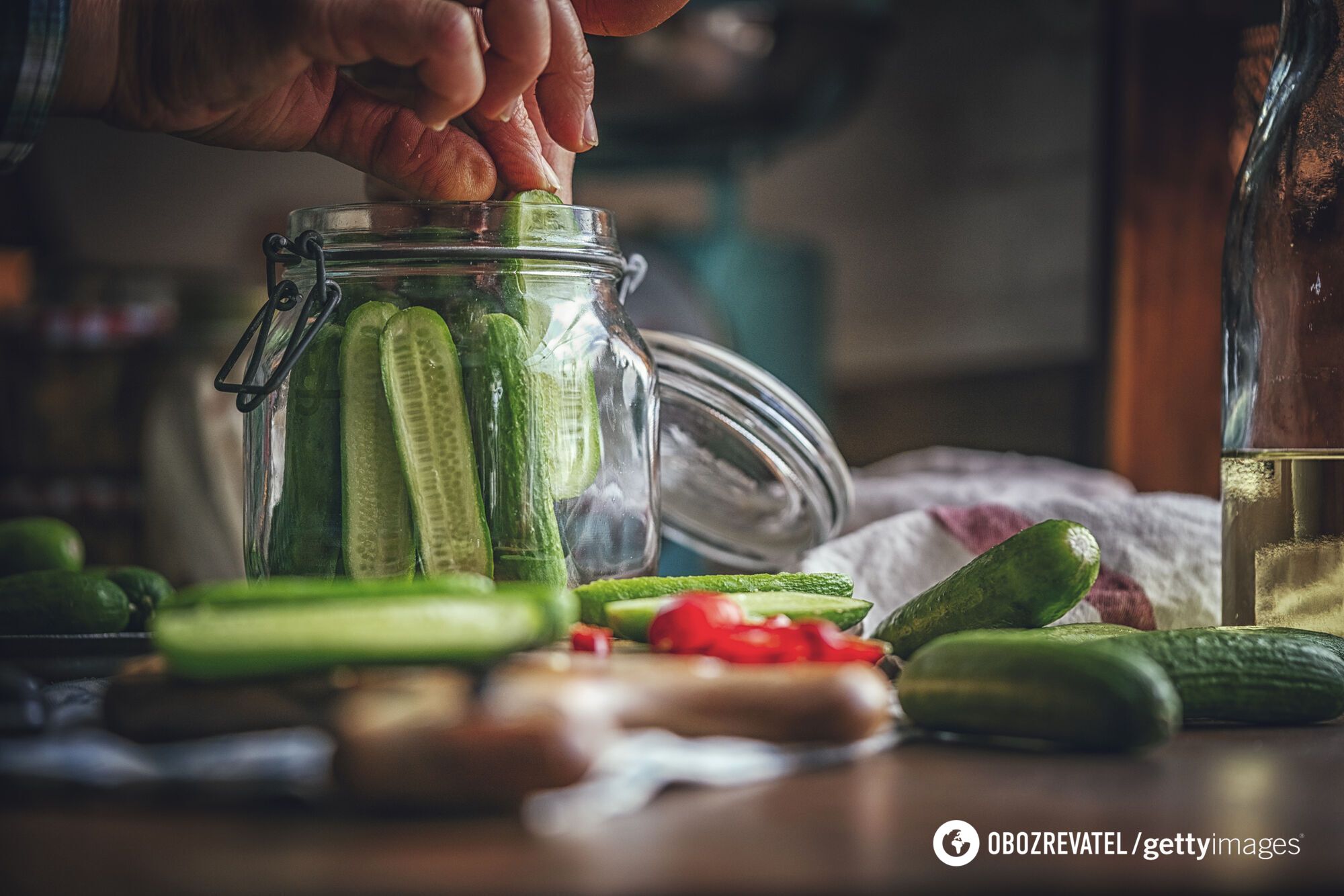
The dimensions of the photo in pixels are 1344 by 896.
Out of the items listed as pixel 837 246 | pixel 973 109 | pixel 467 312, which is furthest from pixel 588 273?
pixel 837 246

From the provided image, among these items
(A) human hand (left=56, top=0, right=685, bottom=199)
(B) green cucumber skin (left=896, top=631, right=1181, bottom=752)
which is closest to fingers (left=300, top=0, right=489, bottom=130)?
(A) human hand (left=56, top=0, right=685, bottom=199)

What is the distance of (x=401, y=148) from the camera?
37.7 inches

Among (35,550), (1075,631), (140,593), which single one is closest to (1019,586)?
(1075,631)

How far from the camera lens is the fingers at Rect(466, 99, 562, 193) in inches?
36.8

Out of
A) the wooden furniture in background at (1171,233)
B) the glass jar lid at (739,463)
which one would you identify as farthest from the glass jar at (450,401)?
the wooden furniture in background at (1171,233)

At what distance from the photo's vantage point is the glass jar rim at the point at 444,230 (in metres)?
0.81

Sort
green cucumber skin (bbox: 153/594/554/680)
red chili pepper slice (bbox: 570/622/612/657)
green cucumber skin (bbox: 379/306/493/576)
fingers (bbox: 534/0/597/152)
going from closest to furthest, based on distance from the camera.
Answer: green cucumber skin (bbox: 153/594/554/680) < red chili pepper slice (bbox: 570/622/612/657) < green cucumber skin (bbox: 379/306/493/576) < fingers (bbox: 534/0/597/152)

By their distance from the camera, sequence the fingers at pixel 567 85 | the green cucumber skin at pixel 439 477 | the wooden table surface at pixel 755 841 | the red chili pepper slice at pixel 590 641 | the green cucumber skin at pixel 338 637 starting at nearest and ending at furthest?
the wooden table surface at pixel 755 841 < the green cucumber skin at pixel 338 637 < the red chili pepper slice at pixel 590 641 < the green cucumber skin at pixel 439 477 < the fingers at pixel 567 85

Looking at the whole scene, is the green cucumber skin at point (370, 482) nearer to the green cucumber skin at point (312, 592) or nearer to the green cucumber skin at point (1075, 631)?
the green cucumber skin at point (312, 592)

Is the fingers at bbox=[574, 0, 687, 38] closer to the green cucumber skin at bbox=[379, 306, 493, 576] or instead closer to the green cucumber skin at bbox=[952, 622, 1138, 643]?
the green cucumber skin at bbox=[379, 306, 493, 576]

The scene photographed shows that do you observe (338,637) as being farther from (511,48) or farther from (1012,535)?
(1012,535)

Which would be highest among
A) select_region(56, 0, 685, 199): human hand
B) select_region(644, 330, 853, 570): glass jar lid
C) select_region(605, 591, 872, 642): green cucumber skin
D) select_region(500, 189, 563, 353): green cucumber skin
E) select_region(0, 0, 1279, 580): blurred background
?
select_region(0, 0, 1279, 580): blurred background

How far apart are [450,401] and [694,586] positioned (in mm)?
190

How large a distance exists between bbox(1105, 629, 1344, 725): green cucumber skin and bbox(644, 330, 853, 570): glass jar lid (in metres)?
0.38
